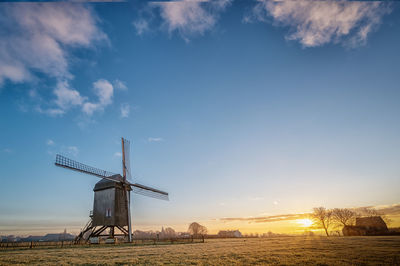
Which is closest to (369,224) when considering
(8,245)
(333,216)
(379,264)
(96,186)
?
(333,216)

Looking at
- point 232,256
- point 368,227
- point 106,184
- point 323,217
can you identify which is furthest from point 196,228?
point 232,256

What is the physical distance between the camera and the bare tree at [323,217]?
7479 cm

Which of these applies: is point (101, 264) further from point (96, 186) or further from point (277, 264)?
point (96, 186)

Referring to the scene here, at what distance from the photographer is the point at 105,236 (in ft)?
101

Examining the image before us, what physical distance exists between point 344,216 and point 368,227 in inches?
426

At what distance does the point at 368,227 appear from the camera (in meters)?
60.4

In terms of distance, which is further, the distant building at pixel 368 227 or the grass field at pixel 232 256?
the distant building at pixel 368 227

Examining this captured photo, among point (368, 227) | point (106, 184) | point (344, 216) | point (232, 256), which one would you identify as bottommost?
point (368, 227)

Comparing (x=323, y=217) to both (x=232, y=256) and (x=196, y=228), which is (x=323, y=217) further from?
(x=232, y=256)

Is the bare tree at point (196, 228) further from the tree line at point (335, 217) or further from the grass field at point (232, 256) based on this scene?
the grass field at point (232, 256)

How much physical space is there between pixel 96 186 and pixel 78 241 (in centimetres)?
896

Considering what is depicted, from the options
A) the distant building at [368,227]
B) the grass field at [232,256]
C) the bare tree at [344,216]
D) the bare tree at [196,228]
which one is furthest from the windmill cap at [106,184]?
the bare tree at [196,228]

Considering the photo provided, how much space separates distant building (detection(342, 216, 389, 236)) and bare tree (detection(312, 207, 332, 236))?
9.08 m

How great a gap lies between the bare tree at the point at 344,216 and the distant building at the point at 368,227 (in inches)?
213
